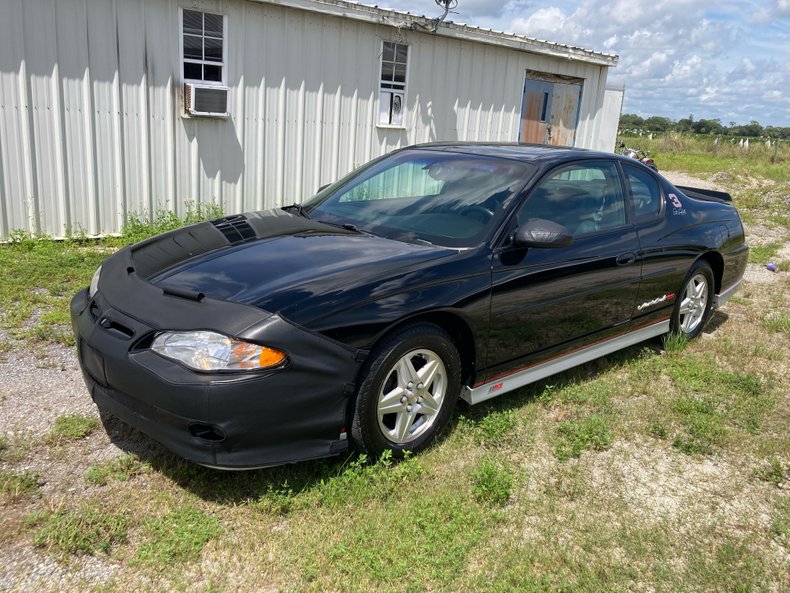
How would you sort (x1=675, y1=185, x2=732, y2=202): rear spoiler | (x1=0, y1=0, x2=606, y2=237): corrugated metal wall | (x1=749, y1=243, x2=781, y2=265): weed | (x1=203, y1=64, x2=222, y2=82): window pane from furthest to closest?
(x1=749, y1=243, x2=781, y2=265): weed < (x1=203, y1=64, x2=222, y2=82): window pane < (x1=0, y1=0, x2=606, y2=237): corrugated metal wall < (x1=675, y1=185, x2=732, y2=202): rear spoiler

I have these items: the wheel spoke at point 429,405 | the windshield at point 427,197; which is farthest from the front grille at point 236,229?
the wheel spoke at point 429,405

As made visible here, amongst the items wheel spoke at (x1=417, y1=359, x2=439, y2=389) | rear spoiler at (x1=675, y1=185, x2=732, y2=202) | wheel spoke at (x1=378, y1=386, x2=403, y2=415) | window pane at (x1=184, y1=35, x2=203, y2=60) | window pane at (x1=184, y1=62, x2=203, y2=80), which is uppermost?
window pane at (x1=184, y1=35, x2=203, y2=60)

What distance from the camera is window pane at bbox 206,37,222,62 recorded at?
834 cm

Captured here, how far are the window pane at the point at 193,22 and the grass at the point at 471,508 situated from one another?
5.91 metres

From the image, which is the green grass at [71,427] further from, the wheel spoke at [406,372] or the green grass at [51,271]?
the wheel spoke at [406,372]

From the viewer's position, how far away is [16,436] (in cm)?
351

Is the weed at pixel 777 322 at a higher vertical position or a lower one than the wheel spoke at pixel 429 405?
lower

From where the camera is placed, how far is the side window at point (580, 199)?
408 cm

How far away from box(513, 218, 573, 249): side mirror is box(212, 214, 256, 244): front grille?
1.48 meters

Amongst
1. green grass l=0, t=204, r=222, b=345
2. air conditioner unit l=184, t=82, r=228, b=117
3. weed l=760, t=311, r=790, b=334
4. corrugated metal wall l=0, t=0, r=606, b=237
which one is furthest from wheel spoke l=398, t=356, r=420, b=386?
air conditioner unit l=184, t=82, r=228, b=117

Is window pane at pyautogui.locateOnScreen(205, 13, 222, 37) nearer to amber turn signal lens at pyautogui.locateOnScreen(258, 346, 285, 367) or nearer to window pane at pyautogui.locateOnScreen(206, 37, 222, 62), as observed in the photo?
window pane at pyautogui.locateOnScreen(206, 37, 222, 62)

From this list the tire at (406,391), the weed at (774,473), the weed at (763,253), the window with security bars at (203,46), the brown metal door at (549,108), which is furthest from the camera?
the brown metal door at (549,108)

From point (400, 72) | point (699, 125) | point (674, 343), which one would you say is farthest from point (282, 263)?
point (699, 125)

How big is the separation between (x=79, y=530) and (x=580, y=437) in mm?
2601
